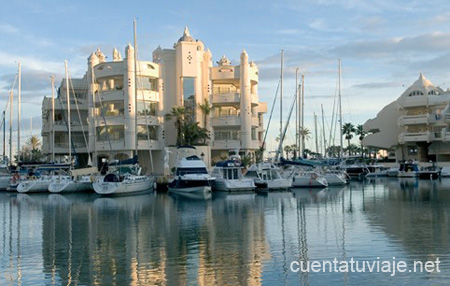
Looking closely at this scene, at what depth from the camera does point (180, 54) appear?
230 feet

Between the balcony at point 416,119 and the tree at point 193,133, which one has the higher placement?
the balcony at point 416,119

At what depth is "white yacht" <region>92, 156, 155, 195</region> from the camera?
49938mm

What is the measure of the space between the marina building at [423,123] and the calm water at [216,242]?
58330mm

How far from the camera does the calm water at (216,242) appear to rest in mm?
15742

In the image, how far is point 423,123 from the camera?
310 ft

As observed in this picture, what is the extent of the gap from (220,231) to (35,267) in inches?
384

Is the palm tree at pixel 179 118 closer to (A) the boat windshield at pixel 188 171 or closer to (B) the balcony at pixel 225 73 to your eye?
(B) the balcony at pixel 225 73

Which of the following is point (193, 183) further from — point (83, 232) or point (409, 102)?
point (409, 102)

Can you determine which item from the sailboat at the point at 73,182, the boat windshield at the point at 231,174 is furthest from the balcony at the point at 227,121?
the sailboat at the point at 73,182

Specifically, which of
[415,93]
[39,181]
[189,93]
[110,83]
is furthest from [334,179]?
[415,93]

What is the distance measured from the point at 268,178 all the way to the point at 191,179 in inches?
359

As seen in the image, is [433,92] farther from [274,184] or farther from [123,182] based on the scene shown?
[123,182]

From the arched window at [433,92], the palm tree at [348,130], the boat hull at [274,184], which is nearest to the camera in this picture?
the boat hull at [274,184]

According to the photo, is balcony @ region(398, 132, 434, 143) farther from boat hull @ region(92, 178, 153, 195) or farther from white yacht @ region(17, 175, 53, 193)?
white yacht @ region(17, 175, 53, 193)
